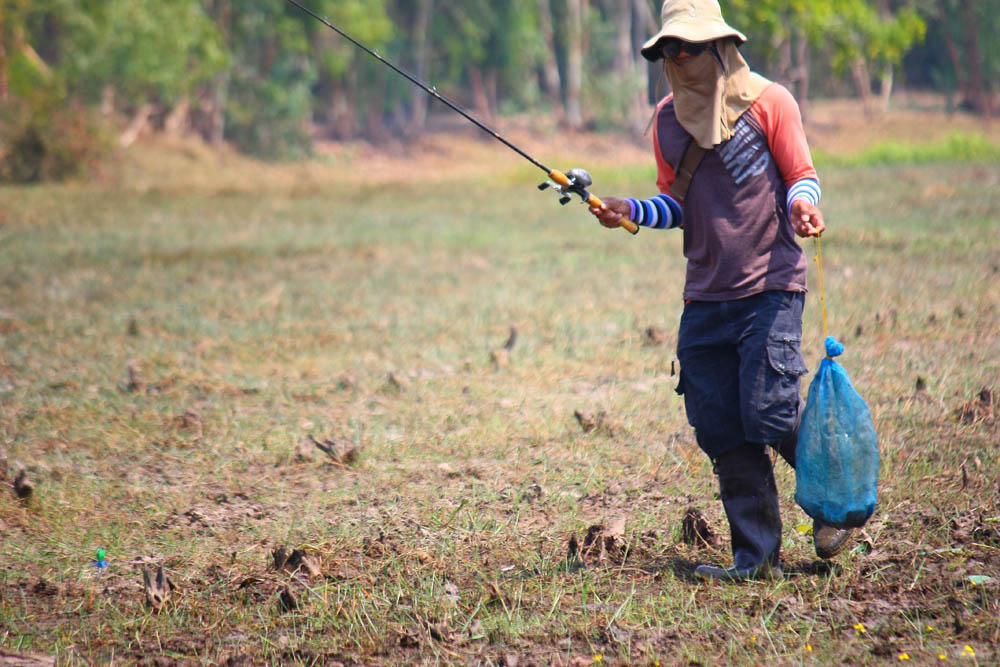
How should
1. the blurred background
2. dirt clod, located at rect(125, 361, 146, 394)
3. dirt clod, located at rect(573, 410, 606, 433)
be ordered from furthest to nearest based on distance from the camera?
the blurred background, dirt clod, located at rect(125, 361, 146, 394), dirt clod, located at rect(573, 410, 606, 433)

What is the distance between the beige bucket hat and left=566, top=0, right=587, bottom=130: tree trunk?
36019 millimetres

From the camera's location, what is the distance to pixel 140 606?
149 inches

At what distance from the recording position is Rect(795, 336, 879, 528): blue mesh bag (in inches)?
141

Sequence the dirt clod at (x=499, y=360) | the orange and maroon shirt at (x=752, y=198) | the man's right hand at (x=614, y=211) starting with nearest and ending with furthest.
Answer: the orange and maroon shirt at (x=752, y=198) < the man's right hand at (x=614, y=211) < the dirt clod at (x=499, y=360)

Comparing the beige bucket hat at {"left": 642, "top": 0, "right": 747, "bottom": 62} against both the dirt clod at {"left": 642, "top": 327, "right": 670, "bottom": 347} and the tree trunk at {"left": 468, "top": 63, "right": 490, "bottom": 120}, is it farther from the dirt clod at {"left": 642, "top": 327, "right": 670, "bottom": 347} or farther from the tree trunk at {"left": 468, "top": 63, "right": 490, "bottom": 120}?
the tree trunk at {"left": 468, "top": 63, "right": 490, "bottom": 120}

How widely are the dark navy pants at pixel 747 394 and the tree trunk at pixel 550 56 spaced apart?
36476 mm

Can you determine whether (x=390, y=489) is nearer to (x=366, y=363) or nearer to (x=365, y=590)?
(x=365, y=590)

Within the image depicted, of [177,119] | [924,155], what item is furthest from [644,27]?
[177,119]

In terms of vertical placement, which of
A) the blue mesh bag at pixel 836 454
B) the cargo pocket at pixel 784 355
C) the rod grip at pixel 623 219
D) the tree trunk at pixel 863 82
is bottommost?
the blue mesh bag at pixel 836 454

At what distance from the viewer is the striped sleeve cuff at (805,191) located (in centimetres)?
361

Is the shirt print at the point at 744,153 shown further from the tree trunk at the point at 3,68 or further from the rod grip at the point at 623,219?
the tree trunk at the point at 3,68

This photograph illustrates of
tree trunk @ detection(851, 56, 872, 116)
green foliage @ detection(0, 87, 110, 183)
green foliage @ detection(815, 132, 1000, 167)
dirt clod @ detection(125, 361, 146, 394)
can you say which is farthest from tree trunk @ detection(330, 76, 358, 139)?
dirt clod @ detection(125, 361, 146, 394)

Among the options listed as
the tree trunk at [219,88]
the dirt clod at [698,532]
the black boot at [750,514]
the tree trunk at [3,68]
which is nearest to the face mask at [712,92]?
the black boot at [750,514]

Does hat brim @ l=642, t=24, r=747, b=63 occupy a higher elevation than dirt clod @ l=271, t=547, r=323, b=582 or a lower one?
higher
